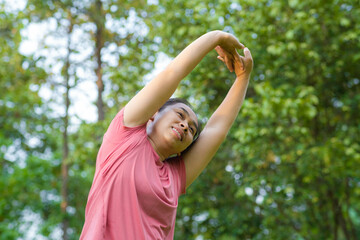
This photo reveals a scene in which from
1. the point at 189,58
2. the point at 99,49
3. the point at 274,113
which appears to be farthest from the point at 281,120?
the point at 99,49

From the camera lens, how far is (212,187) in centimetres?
693

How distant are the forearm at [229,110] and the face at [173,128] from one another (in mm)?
182

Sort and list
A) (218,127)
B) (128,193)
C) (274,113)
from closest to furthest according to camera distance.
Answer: (128,193) → (218,127) → (274,113)

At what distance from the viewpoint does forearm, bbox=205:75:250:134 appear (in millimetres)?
1977

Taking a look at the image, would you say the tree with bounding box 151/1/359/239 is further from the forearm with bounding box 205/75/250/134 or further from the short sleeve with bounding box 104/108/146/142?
the short sleeve with bounding box 104/108/146/142

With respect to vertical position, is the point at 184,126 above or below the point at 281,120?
above

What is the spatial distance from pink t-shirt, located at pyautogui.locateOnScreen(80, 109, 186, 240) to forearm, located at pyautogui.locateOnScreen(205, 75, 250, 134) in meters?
0.37

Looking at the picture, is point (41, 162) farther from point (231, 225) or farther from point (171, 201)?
point (171, 201)

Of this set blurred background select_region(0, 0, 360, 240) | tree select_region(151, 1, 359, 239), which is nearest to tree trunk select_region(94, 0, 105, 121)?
blurred background select_region(0, 0, 360, 240)

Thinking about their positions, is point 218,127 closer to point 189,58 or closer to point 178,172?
point 178,172

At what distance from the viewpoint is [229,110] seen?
6.59ft

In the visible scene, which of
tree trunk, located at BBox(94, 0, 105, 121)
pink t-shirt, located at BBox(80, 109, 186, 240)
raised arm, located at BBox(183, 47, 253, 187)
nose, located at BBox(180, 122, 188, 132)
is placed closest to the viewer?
pink t-shirt, located at BBox(80, 109, 186, 240)

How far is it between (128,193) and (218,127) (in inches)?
22.7

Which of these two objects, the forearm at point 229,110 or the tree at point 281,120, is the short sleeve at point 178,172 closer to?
the forearm at point 229,110
